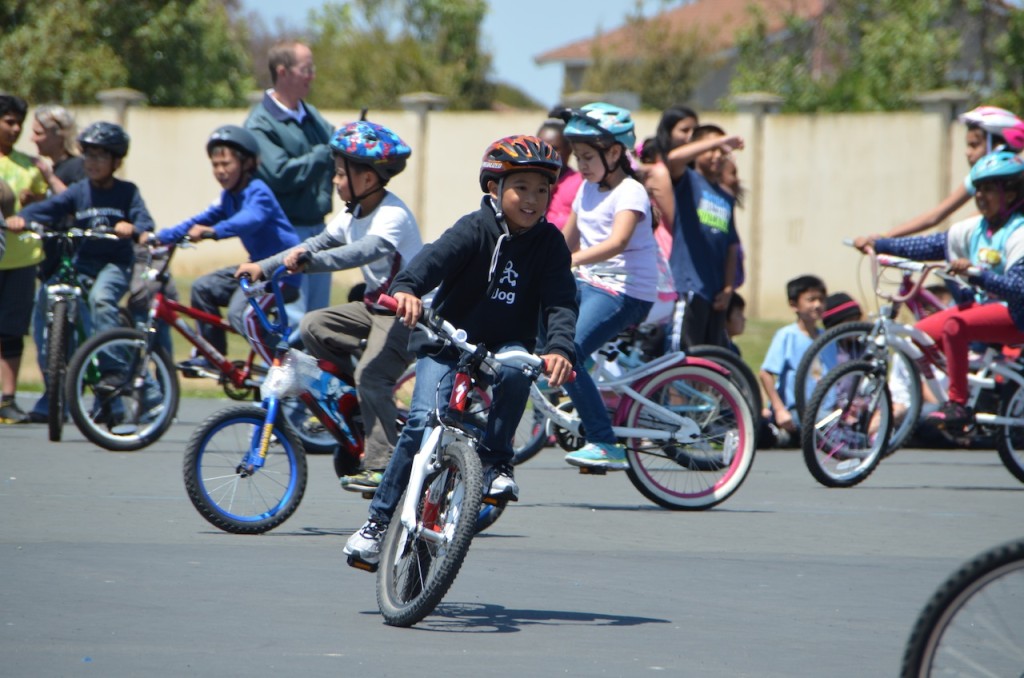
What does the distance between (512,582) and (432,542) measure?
3.06ft

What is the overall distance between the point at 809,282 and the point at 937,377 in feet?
6.70

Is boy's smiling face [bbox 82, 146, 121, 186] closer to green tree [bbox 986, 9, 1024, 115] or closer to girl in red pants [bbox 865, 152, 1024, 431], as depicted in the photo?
girl in red pants [bbox 865, 152, 1024, 431]

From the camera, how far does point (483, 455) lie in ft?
20.8

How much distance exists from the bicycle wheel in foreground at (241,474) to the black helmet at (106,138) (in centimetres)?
398

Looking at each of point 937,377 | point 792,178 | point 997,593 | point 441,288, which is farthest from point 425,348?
point 792,178

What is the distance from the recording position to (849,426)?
32.5 ft

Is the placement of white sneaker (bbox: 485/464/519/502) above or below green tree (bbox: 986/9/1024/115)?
below

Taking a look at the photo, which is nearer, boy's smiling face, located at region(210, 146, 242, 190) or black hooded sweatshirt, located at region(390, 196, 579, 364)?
black hooded sweatshirt, located at region(390, 196, 579, 364)

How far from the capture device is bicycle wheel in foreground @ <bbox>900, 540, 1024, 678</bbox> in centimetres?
392

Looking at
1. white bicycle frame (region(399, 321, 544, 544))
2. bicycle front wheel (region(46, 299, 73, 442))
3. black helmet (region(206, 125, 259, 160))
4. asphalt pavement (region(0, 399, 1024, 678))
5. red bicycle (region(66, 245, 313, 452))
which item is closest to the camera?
asphalt pavement (region(0, 399, 1024, 678))

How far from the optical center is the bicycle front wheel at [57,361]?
423 inches

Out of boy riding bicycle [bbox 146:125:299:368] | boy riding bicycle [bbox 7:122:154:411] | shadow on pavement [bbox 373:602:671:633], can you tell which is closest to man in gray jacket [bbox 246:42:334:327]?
boy riding bicycle [bbox 146:125:299:368]

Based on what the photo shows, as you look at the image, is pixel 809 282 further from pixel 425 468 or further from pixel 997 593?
pixel 997 593

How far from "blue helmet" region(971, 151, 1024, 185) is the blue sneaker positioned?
2982 millimetres
